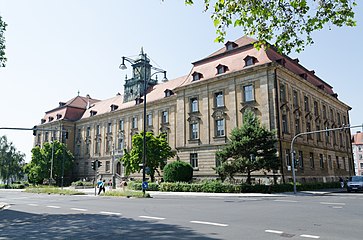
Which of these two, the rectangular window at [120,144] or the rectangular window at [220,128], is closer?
the rectangular window at [220,128]

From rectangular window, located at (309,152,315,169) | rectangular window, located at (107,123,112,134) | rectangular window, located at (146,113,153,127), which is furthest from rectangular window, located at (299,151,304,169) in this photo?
rectangular window, located at (107,123,112,134)

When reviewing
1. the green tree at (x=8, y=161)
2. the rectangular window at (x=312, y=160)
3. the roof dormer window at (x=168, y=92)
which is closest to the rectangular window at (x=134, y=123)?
the roof dormer window at (x=168, y=92)

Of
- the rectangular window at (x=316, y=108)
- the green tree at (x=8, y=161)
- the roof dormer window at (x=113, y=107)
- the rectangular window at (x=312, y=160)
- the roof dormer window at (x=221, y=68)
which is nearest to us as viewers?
the roof dormer window at (x=221, y=68)

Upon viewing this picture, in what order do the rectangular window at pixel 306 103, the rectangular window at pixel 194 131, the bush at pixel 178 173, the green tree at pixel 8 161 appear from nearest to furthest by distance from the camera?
the bush at pixel 178 173 → the rectangular window at pixel 194 131 → the rectangular window at pixel 306 103 → the green tree at pixel 8 161

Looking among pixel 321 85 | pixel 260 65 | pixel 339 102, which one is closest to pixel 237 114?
pixel 260 65

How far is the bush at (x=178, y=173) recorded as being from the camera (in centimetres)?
3228

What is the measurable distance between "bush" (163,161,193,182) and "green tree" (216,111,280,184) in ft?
18.3

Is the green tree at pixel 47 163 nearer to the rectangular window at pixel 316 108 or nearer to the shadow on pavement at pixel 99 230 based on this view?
the rectangular window at pixel 316 108

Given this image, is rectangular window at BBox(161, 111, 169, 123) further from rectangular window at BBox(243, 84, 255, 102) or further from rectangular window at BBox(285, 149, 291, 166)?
rectangular window at BBox(285, 149, 291, 166)

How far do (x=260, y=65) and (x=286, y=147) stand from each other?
8.83 m

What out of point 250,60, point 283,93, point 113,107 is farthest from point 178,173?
point 113,107

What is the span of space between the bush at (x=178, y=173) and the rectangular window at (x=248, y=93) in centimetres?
983

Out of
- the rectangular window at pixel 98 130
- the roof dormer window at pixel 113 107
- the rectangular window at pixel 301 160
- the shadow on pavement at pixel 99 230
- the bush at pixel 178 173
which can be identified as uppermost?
the roof dormer window at pixel 113 107

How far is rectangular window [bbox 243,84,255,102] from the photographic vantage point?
33.8 m
